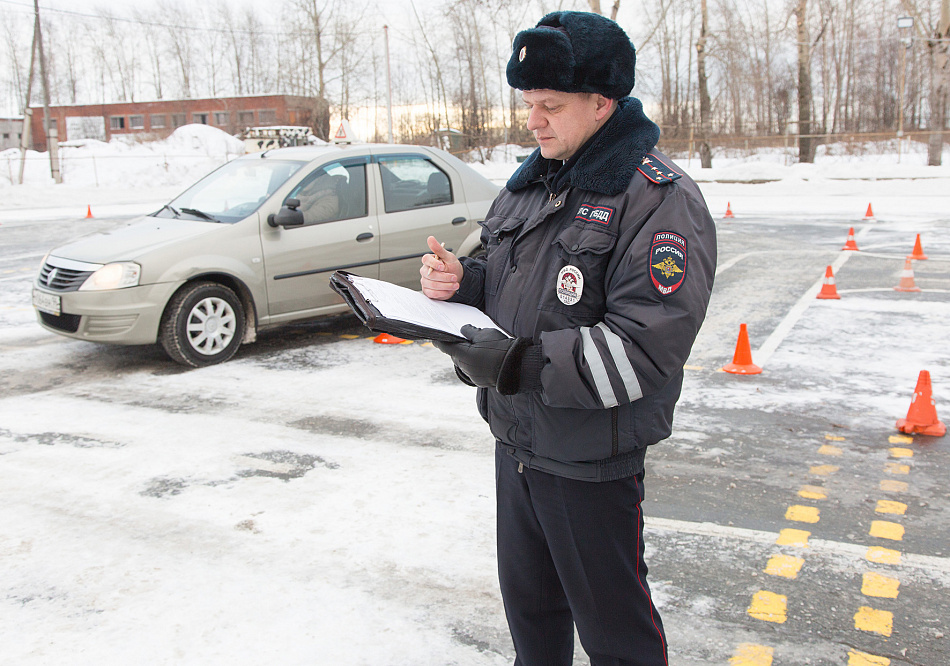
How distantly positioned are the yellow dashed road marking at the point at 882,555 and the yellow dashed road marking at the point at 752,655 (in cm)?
90

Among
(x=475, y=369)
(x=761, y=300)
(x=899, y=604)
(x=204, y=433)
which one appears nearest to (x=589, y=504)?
(x=475, y=369)

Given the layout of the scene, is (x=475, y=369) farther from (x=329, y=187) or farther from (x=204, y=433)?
(x=329, y=187)

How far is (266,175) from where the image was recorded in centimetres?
730

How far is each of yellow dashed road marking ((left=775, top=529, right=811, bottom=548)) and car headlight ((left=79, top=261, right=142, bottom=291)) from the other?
4.94 m

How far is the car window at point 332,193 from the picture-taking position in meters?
7.05

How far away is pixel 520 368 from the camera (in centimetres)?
183

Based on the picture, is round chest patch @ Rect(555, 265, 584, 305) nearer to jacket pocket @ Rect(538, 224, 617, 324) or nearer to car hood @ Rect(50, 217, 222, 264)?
jacket pocket @ Rect(538, 224, 617, 324)

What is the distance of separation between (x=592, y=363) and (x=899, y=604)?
2.06m

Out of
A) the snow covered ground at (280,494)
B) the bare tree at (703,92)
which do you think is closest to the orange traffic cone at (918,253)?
the snow covered ground at (280,494)

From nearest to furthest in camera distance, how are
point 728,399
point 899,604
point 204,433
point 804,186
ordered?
1. point 899,604
2. point 204,433
3. point 728,399
4. point 804,186

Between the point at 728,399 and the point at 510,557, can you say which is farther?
the point at 728,399

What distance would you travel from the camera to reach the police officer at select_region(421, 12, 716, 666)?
1.79 m

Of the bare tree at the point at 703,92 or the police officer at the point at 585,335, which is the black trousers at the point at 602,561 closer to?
the police officer at the point at 585,335

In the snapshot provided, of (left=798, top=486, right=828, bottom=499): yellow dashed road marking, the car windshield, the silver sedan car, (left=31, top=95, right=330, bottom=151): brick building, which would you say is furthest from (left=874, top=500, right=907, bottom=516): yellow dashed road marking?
(left=31, top=95, right=330, bottom=151): brick building
